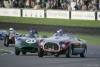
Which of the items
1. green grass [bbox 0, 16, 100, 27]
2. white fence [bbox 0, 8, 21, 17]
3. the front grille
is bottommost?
green grass [bbox 0, 16, 100, 27]

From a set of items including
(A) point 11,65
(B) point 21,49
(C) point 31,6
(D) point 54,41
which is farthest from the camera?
(C) point 31,6

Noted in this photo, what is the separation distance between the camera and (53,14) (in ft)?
147

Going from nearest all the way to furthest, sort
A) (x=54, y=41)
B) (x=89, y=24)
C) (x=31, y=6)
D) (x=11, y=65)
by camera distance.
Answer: (x=11, y=65) < (x=54, y=41) < (x=89, y=24) < (x=31, y=6)

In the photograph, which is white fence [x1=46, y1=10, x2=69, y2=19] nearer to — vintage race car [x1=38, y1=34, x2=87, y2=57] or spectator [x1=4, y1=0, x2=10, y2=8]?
spectator [x1=4, y1=0, x2=10, y2=8]

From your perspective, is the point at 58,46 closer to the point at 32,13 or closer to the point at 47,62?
the point at 47,62

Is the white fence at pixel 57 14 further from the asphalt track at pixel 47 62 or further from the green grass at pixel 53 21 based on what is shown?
the asphalt track at pixel 47 62

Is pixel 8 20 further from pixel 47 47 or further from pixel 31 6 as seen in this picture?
pixel 47 47

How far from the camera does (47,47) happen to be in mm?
20078

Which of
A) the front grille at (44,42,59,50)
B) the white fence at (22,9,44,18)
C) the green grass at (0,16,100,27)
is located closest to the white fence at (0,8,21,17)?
the green grass at (0,16,100,27)

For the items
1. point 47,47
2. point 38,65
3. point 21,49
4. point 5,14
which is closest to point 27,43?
point 21,49

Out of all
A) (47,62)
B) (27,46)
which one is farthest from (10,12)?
(47,62)

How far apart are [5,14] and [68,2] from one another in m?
7.88

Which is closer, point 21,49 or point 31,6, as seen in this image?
point 21,49

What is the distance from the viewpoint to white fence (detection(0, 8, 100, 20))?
4178 cm
